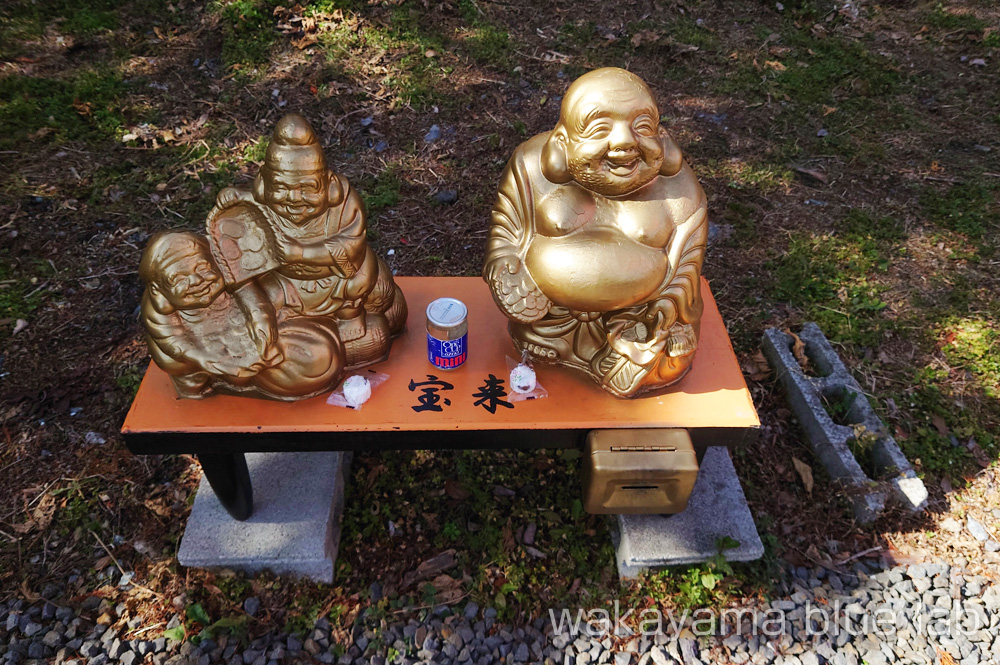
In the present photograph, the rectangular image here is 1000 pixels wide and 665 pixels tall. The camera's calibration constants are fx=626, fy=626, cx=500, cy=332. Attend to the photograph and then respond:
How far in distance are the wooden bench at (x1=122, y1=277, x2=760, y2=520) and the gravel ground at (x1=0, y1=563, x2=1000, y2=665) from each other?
746mm

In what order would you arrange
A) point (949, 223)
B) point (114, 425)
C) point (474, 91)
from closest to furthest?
point (114, 425)
point (949, 223)
point (474, 91)

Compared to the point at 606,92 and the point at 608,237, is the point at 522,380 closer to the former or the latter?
the point at 608,237

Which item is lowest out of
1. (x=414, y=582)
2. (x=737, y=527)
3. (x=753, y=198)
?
(x=414, y=582)

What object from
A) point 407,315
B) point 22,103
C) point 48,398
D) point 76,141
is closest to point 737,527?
point 407,315

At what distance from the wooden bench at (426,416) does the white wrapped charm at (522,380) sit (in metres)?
0.06

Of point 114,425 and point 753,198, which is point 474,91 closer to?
point 753,198

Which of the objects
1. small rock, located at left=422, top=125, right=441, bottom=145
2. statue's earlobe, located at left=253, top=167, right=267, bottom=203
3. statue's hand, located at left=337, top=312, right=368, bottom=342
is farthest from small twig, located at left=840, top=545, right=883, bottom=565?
small rock, located at left=422, top=125, right=441, bottom=145

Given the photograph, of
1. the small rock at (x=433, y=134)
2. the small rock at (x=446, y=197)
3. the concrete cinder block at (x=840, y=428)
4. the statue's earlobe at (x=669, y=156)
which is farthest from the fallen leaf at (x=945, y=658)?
the small rock at (x=433, y=134)

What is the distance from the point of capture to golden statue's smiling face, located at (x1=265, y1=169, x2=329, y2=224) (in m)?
2.29

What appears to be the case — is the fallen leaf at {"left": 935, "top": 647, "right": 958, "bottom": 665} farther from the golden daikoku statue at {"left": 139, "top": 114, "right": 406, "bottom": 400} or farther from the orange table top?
the golden daikoku statue at {"left": 139, "top": 114, "right": 406, "bottom": 400}

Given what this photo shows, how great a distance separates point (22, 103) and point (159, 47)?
1.41m

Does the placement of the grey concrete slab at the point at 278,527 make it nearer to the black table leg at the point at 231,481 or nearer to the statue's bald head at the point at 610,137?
the black table leg at the point at 231,481

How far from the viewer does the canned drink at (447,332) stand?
8.84 ft

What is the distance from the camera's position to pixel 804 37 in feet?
23.4
